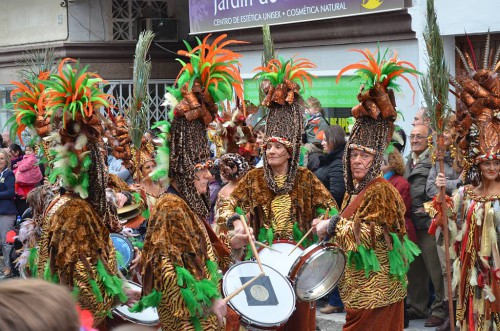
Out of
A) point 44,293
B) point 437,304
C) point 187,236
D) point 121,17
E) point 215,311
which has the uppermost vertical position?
point 121,17

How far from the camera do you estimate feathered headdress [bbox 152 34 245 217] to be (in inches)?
211

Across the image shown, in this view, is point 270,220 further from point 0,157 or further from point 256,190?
point 0,157

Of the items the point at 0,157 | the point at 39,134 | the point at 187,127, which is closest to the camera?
the point at 187,127

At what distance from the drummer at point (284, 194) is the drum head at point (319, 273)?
484mm

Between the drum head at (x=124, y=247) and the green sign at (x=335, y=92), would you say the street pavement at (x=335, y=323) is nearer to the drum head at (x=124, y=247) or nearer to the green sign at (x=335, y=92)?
the drum head at (x=124, y=247)

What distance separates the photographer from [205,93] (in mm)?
5543

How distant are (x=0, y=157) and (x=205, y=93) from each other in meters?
8.00

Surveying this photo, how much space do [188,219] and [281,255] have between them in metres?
1.30

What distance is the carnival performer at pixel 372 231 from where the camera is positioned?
6.33 metres

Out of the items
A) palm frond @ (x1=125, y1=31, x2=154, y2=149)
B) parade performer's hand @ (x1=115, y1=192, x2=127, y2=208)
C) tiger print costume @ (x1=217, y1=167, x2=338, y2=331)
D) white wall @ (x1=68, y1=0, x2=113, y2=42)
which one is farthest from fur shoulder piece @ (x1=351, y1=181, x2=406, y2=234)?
white wall @ (x1=68, y1=0, x2=113, y2=42)

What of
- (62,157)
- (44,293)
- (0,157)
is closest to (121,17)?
(0,157)

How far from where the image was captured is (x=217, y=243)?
5590 millimetres

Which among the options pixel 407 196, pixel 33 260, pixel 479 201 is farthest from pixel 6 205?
pixel 479 201

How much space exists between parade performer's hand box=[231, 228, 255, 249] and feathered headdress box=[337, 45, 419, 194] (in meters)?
0.97
